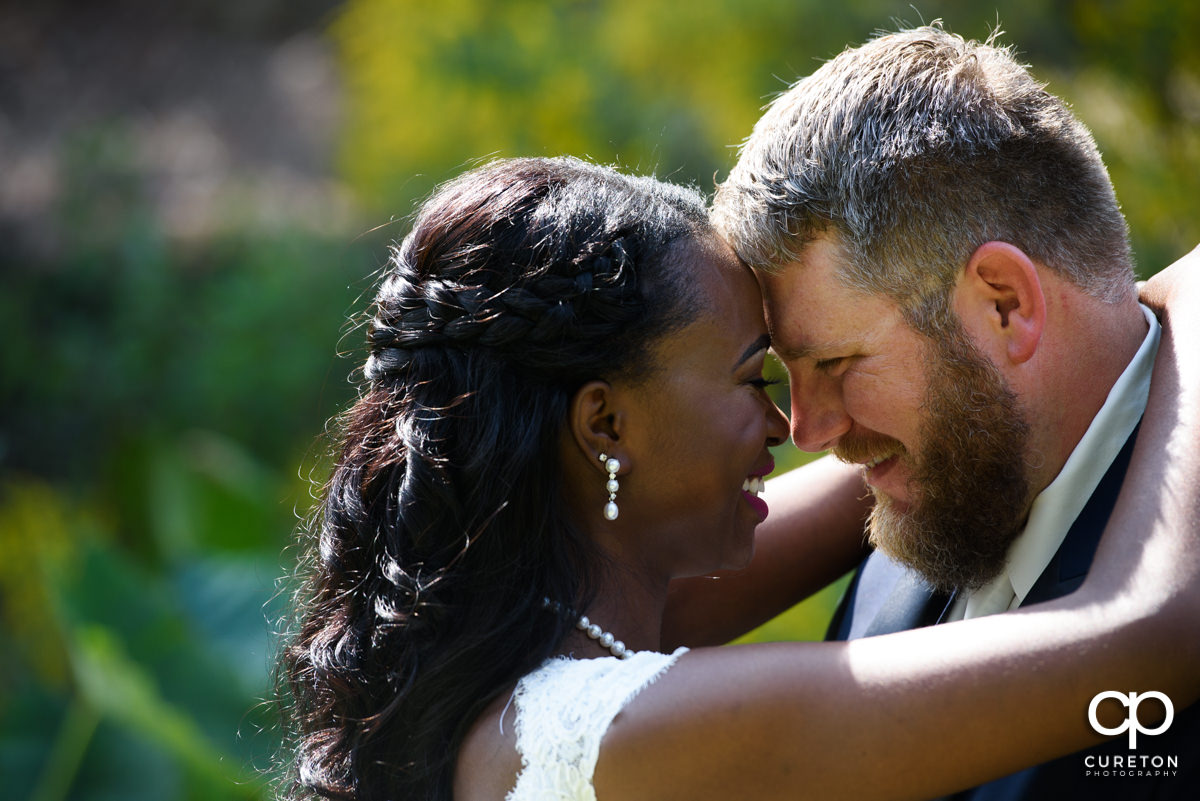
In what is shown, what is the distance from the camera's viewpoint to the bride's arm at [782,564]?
3.01 meters

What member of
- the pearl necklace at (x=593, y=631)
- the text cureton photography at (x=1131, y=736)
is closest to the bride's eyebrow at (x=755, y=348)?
the pearl necklace at (x=593, y=631)

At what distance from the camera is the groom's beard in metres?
2.47

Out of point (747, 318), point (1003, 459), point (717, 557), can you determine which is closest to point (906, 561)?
point (1003, 459)

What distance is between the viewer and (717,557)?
246 cm

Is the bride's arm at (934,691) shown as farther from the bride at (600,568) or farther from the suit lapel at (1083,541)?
the suit lapel at (1083,541)

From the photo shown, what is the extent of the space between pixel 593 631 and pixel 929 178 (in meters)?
1.18

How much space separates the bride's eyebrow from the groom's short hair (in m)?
0.17

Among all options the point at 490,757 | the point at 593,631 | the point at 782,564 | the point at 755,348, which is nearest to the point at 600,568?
the point at 593,631

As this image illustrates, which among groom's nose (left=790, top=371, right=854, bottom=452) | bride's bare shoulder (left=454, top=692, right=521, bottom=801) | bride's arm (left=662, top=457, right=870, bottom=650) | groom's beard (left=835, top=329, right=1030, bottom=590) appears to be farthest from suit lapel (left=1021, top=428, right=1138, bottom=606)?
bride's bare shoulder (left=454, top=692, right=521, bottom=801)

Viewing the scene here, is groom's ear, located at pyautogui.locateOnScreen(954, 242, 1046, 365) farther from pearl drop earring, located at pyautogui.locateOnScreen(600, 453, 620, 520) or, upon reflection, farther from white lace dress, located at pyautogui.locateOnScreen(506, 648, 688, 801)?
white lace dress, located at pyautogui.locateOnScreen(506, 648, 688, 801)

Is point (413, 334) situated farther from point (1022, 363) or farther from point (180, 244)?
point (180, 244)

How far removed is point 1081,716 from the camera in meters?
1.92

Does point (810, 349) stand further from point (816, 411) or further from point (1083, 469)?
point (1083, 469)

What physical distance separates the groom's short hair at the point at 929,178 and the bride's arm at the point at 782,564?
30.0 inches
